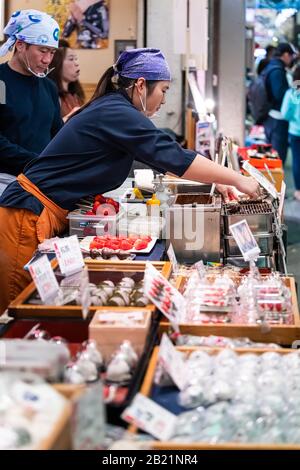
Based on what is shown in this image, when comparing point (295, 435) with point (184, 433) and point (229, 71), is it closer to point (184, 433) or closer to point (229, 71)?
point (184, 433)

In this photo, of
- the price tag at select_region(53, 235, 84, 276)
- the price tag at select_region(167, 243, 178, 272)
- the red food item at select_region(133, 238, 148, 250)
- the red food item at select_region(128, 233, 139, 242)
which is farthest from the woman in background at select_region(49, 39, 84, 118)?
the price tag at select_region(53, 235, 84, 276)

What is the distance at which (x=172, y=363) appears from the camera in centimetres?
241

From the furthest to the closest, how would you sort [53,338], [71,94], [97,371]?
[71,94], [53,338], [97,371]

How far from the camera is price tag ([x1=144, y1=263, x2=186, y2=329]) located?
2.84 m

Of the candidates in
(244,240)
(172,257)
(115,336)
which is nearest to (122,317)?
(115,336)

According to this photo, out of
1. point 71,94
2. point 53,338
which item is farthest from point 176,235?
point 71,94

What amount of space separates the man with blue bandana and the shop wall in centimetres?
341

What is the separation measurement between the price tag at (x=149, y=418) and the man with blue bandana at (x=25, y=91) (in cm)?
313

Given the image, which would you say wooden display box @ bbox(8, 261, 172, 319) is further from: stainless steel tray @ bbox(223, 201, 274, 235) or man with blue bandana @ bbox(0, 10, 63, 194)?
man with blue bandana @ bbox(0, 10, 63, 194)

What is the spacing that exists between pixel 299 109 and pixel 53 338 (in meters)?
9.53

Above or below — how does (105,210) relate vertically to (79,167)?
below

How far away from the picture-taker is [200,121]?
6590mm

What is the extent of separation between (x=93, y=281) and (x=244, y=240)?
2.62ft

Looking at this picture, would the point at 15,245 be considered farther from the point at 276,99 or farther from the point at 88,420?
the point at 276,99
